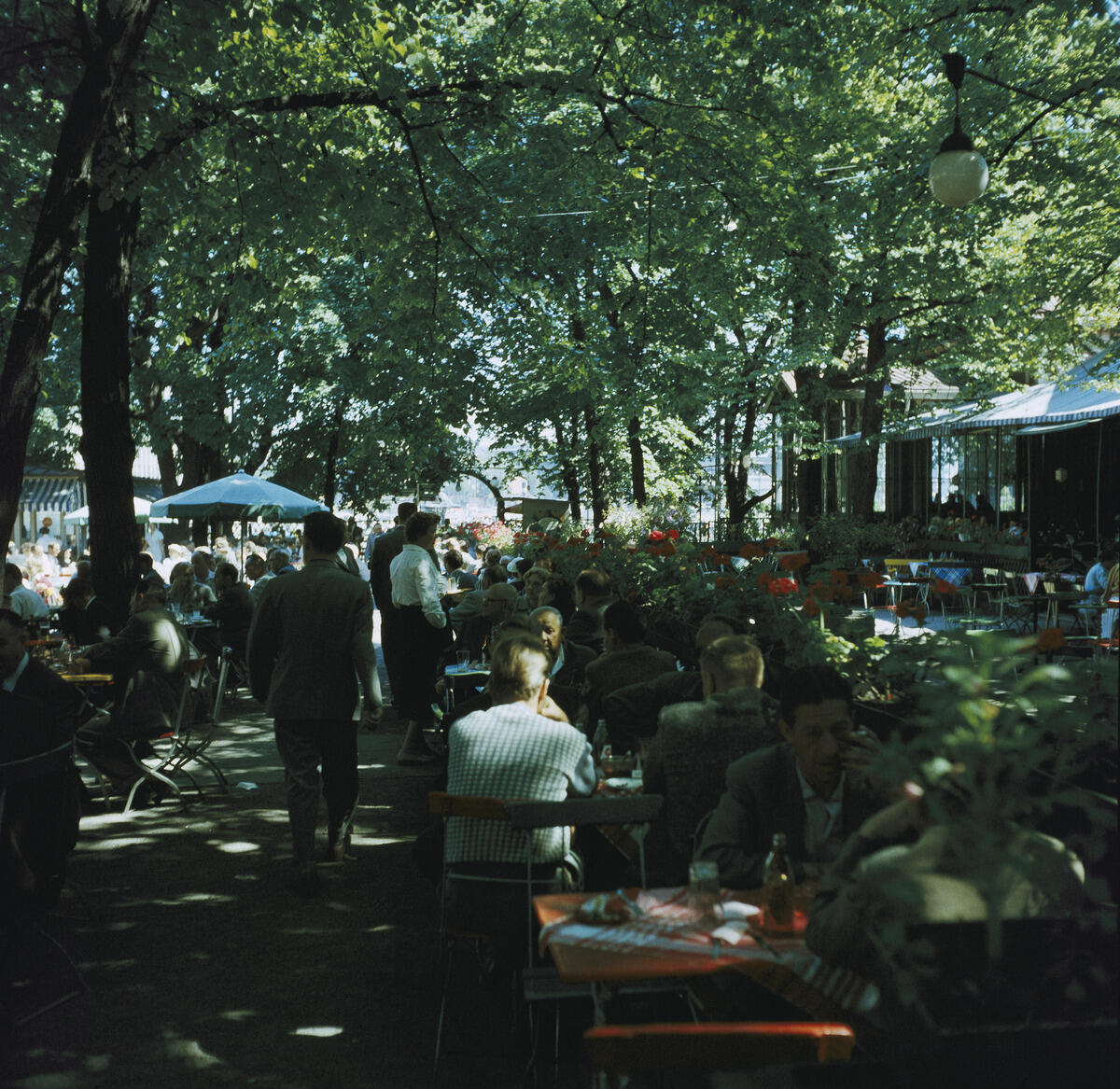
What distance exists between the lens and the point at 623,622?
22.1 ft

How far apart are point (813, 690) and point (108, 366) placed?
731cm

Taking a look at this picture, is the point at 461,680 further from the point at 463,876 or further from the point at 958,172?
the point at 958,172

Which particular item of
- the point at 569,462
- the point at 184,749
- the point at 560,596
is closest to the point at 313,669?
the point at 184,749

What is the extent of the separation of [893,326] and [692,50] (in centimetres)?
1743

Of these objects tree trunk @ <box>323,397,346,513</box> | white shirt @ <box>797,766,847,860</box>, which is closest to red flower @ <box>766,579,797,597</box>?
white shirt @ <box>797,766,847,860</box>

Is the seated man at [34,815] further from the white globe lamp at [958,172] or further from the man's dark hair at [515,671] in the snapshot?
the white globe lamp at [958,172]

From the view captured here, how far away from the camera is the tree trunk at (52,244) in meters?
6.97

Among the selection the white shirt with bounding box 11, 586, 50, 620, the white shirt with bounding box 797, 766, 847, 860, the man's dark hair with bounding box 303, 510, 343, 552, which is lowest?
the white shirt with bounding box 797, 766, 847, 860

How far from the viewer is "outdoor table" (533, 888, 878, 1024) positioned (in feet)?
9.84

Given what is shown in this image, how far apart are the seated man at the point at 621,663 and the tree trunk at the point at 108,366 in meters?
4.83

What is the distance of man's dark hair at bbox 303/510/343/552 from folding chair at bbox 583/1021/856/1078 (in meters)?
4.79

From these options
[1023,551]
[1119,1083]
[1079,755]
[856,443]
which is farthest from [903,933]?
[856,443]

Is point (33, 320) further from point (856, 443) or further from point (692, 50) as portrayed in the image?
point (856, 443)

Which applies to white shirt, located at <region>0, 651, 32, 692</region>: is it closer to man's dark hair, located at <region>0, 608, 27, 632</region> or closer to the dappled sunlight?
man's dark hair, located at <region>0, 608, 27, 632</region>
